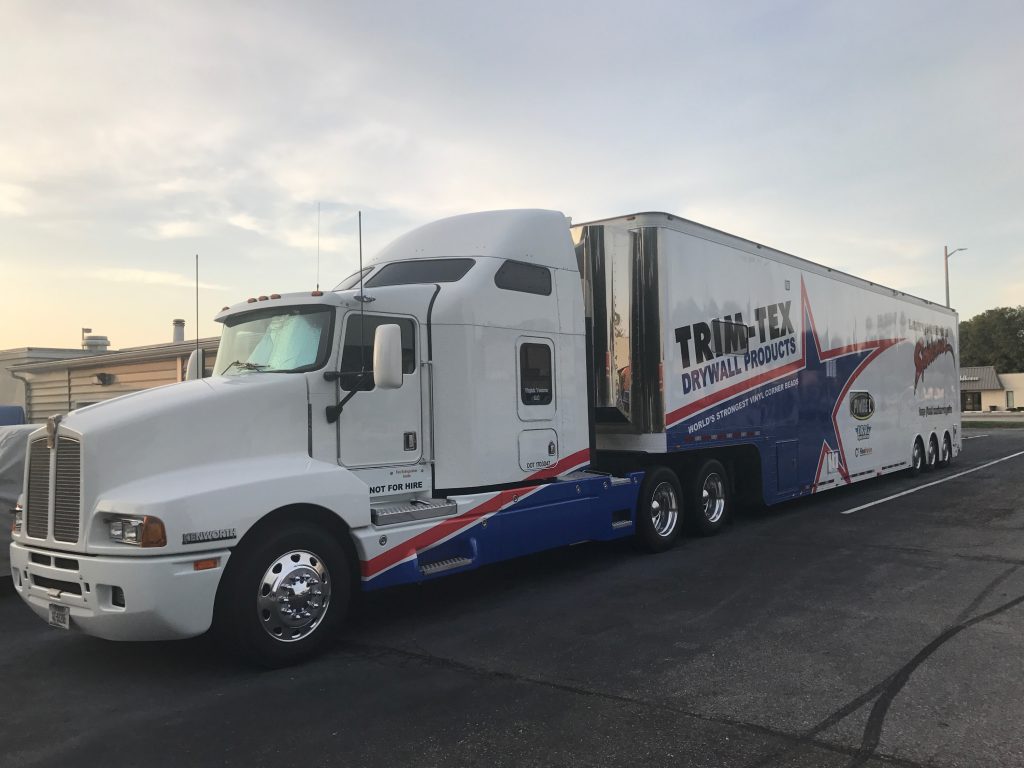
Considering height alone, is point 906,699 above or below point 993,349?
below

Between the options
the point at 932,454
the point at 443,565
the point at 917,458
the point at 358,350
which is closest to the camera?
the point at 358,350

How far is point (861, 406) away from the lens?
552 inches

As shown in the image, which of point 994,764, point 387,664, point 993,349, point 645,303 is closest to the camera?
point 994,764

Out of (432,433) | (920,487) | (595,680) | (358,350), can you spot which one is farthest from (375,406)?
(920,487)

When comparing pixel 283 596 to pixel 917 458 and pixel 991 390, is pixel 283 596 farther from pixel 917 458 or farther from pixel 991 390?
pixel 991 390

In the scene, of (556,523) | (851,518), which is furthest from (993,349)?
(556,523)

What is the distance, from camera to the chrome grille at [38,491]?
5562 mm

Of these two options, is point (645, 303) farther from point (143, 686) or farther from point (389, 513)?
point (143, 686)

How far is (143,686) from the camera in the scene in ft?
17.2

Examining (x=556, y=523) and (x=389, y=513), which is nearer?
(x=389, y=513)

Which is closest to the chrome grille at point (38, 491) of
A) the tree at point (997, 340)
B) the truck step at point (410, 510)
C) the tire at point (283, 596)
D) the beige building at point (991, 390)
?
the tire at point (283, 596)

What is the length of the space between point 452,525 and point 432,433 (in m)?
0.81

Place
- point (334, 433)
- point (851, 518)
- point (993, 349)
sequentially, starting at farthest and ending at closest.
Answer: point (993, 349), point (851, 518), point (334, 433)

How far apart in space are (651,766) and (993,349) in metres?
102
